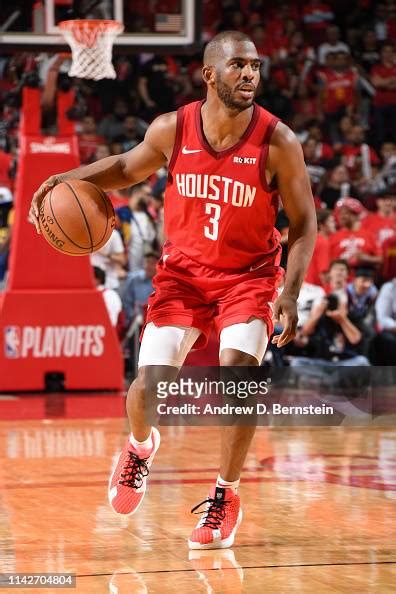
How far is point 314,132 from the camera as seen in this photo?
49.9 ft

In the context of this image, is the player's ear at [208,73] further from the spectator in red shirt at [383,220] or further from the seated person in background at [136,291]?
the spectator in red shirt at [383,220]

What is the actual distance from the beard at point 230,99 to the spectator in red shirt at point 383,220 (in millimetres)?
7745

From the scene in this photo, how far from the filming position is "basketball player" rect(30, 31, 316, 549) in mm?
4766

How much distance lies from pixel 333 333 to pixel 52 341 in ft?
8.19

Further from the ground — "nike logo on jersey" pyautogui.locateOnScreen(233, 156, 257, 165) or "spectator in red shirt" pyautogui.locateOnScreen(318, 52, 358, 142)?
"nike logo on jersey" pyautogui.locateOnScreen(233, 156, 257, 165)

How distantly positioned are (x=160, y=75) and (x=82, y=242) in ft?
35.4

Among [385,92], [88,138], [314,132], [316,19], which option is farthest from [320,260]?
[316,19]

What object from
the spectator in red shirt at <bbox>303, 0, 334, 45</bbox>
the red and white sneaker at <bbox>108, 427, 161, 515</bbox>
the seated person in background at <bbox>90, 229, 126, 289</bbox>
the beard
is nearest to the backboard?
the seated person in background at <bbox>90, 229, 126, 289</bbox>

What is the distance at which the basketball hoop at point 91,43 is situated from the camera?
959 centimetres

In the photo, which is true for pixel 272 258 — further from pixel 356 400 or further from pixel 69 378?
pixel 69 378

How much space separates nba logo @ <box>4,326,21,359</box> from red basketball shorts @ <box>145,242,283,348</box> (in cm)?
553

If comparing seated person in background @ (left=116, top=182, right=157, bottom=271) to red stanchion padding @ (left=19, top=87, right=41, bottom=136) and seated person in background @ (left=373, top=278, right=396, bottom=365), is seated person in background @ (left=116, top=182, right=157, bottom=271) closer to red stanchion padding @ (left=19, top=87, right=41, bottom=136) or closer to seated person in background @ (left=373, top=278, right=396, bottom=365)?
red stanchion padding @ (left=19, top=87, right=41, bottom=136)

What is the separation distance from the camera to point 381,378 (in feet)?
36.0

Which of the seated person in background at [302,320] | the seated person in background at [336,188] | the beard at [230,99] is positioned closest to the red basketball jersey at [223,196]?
the beard at [230,99]
